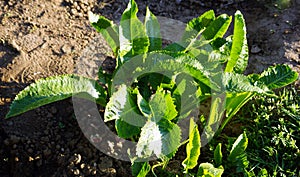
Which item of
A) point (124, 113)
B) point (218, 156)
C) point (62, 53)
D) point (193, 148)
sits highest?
point (62, 53)

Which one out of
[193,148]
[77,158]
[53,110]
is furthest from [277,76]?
[53,110]

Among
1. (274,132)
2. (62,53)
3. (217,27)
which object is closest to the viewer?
(217,27)

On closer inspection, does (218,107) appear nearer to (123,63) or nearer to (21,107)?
(123,63)

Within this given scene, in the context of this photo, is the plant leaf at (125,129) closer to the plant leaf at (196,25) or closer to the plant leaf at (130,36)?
the plant leaf at (130,36)

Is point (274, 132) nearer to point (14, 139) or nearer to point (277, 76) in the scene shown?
point (277, 76)

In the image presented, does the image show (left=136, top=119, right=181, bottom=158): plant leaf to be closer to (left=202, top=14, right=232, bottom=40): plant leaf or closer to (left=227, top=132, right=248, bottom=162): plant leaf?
(left=227, top=132, right=248, bottom=162): plant leaf

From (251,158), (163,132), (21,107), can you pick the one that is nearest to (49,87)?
(21,107)

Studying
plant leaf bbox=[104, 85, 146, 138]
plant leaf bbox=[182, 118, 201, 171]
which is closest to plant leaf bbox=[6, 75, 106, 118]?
plant leaf bbox=[104, 85, 146, 138]
